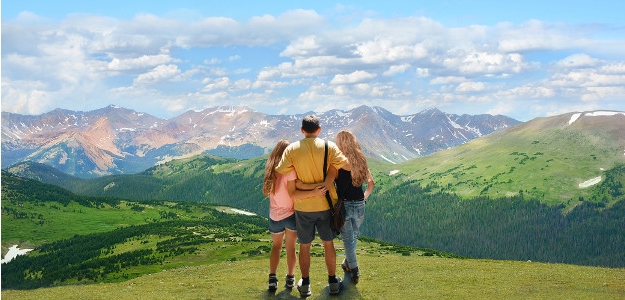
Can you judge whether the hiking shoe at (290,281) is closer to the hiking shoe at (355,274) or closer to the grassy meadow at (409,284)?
the grassy meadow at (409,284)

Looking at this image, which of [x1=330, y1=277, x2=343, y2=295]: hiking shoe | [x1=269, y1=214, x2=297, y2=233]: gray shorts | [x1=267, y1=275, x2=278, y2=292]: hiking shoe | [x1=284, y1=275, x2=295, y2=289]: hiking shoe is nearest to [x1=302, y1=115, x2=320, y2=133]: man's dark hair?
[x1=269, y1=214, x2=297, y2=233]: gray shorts

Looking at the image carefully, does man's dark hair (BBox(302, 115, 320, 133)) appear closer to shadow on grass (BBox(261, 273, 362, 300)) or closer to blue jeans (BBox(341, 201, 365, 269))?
blue jeans (BBox(341, 201, 365, 269))

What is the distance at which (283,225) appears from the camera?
2155 centimetres

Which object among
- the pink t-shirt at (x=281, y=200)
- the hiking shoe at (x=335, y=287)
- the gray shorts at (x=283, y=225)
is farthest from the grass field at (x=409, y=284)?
the pink t-shirt at (x=281, y=200)

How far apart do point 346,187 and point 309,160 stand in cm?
271

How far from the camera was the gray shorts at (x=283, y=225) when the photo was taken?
21.3 m

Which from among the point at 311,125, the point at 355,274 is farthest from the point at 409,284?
the point at 311,125

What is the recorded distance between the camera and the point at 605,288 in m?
→ 26.7

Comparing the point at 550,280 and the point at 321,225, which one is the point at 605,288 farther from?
the point at 321,225

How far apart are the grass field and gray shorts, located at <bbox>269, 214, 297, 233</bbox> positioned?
3222 mm

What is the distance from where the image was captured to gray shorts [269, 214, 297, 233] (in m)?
21.3

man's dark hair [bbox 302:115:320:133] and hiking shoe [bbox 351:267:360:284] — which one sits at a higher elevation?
man's dark hair [bbox 302:115:320:133]

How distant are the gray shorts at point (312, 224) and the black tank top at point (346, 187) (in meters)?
1.44

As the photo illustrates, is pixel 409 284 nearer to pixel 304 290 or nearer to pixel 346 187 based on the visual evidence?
pixel 304 290
